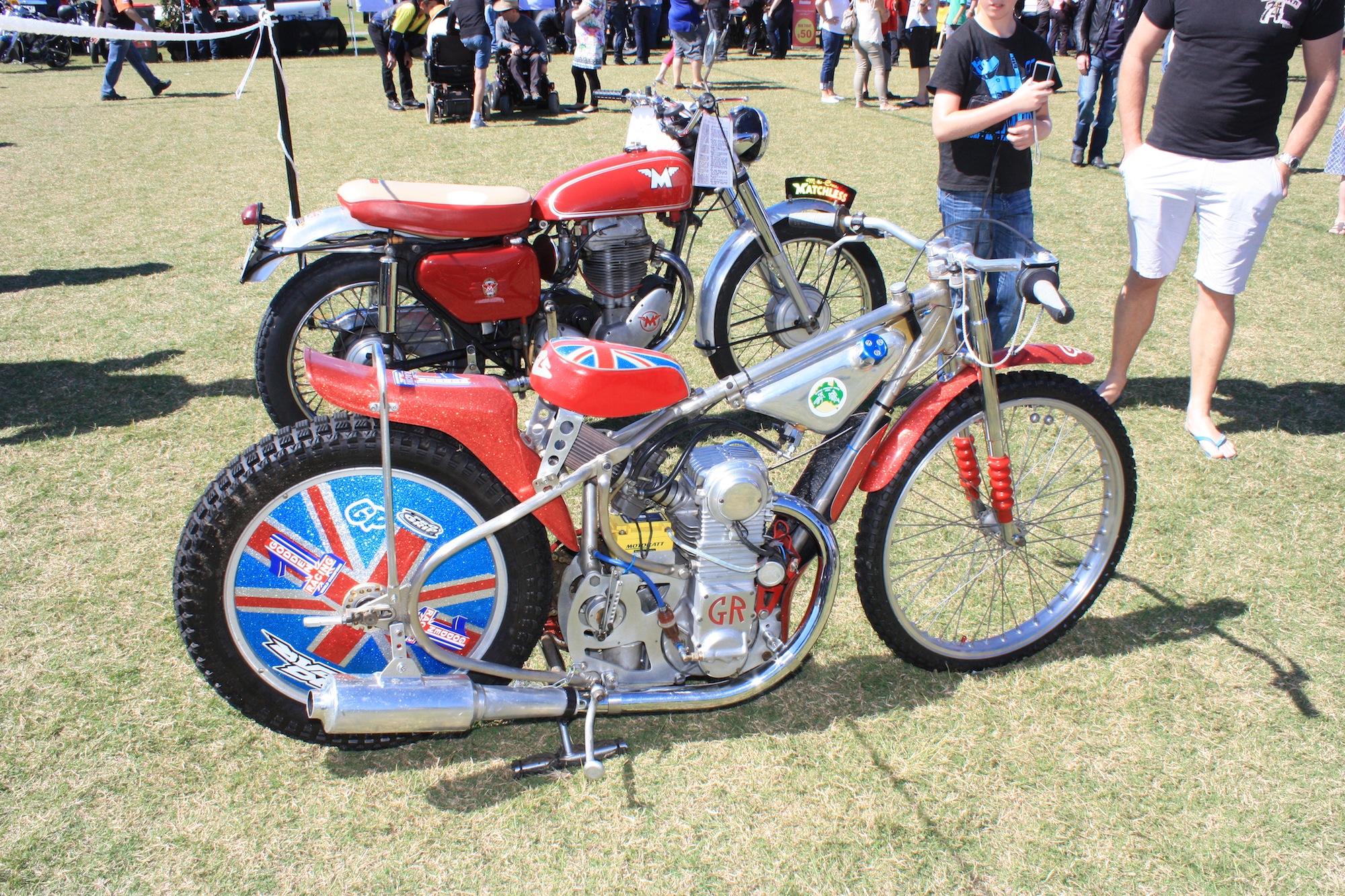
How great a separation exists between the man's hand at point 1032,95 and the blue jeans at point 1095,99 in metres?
6.49

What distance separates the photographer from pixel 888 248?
704cm

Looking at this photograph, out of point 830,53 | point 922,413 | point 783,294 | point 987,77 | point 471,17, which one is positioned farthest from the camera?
point 830,53

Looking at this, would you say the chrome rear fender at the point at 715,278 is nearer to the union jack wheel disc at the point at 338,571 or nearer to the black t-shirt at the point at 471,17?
the union jack wheel disc at the point at 338,571

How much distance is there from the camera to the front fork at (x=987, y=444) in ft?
8.17

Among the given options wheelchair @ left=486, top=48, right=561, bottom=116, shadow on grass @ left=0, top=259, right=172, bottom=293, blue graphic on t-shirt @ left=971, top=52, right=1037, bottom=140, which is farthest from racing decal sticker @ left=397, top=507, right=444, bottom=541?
wheelchair @ left=486, top=48, right=561, bottom=116

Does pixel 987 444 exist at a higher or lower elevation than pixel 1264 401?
higher

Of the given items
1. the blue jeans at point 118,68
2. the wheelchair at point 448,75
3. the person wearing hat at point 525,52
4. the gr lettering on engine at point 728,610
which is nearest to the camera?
the gr lettering on engine at point 728,610

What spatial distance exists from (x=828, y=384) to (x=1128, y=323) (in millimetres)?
2588

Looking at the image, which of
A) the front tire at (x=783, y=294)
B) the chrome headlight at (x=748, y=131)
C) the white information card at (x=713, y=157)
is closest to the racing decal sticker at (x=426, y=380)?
the white information card at (x=713, y=157)

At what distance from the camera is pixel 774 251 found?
442 centimetres

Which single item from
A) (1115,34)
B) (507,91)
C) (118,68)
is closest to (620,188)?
(1115,34)

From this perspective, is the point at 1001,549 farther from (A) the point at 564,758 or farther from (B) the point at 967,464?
(A) the point at 564,758

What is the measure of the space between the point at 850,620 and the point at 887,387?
101 centimetres

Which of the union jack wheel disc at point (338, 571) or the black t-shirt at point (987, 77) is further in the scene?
the black t-shirt at point (987, 77)
